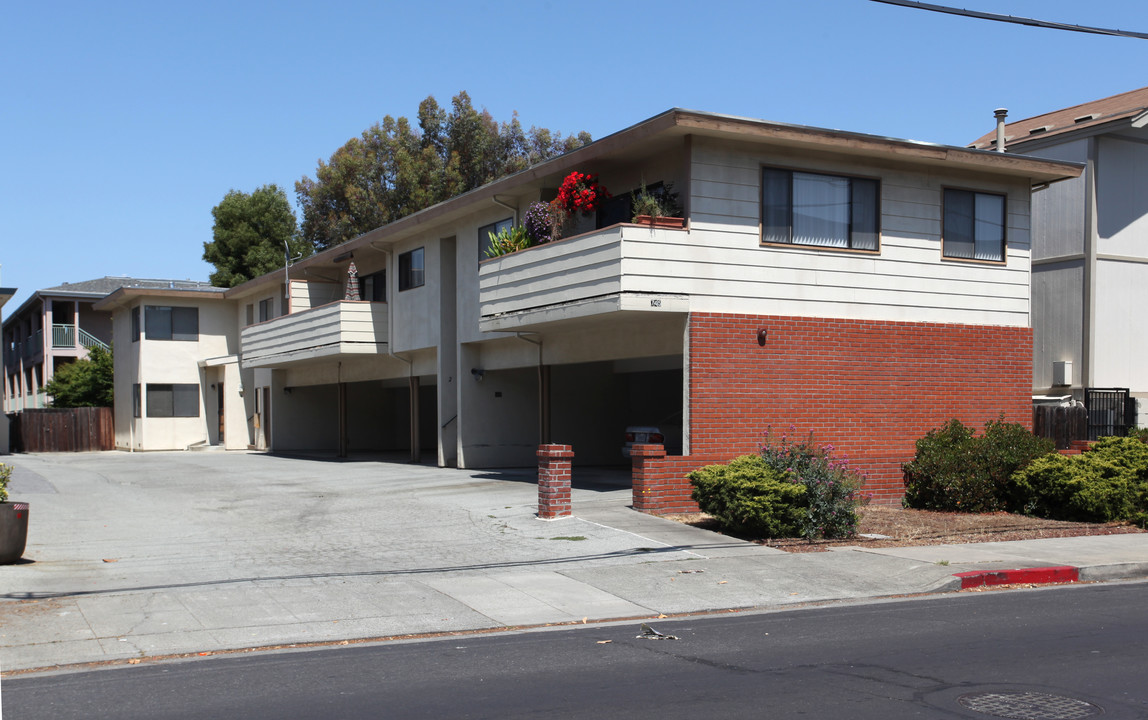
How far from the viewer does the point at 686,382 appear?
57.9 feet

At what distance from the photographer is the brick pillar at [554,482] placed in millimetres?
15477

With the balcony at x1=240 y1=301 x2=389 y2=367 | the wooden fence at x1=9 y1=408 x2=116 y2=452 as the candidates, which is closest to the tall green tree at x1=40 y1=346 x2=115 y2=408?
the wooden fence at x1=9 y1=408 x2=116 y2=452

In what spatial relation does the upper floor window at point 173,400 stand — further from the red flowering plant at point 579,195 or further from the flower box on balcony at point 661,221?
the flower box on balcony at point 661,221

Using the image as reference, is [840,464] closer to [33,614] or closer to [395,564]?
[395,564]

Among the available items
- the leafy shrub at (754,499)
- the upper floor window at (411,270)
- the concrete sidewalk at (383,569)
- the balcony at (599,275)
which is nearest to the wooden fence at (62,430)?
the upper floor window at (411,270)

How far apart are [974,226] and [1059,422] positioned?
510 cm

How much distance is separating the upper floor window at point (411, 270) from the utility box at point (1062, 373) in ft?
49.5

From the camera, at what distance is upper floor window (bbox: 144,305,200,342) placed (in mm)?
38812

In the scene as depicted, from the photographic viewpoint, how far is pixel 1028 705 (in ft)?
21.8

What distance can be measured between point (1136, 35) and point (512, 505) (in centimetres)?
1112

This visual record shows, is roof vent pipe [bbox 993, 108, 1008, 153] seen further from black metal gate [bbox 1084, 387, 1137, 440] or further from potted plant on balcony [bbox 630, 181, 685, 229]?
potted plant on balcony [bbox 630, 181, 685, 229]

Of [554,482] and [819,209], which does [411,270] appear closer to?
[819,209]

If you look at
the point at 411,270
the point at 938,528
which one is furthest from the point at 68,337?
the point at 938,528

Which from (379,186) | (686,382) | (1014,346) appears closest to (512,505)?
(686,382)
